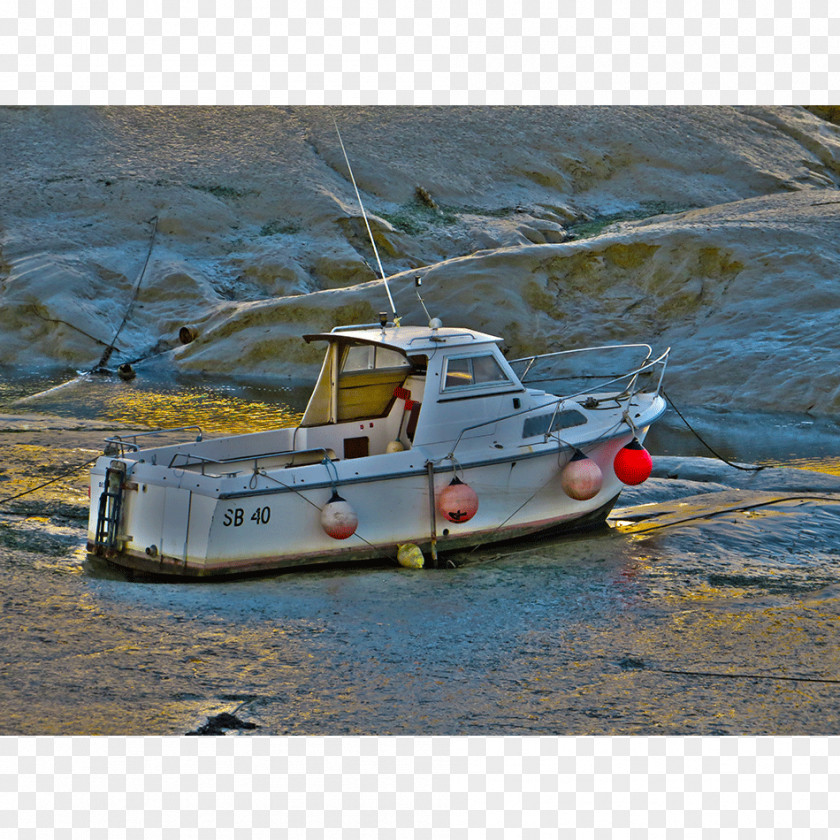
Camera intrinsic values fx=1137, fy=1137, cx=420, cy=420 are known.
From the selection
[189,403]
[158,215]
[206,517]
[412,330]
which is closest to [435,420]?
[412,330]

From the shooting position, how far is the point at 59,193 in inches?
1144

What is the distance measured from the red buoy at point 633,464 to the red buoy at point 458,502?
1894 millimetres

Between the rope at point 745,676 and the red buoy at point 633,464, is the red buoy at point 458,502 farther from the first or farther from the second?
the rope at point 745,676

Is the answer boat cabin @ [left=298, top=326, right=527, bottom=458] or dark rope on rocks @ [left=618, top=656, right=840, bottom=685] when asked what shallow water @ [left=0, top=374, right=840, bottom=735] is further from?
boat cabin @ [left=298, top=326, right=527, bottom=458]

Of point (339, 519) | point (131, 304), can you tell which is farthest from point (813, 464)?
point (131, 304)

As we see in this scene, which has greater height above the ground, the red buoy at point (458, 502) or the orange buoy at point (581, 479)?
the orange buoy at point (581, 479)

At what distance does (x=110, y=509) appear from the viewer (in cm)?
1039

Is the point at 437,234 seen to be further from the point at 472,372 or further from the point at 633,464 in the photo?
the point at 633,464

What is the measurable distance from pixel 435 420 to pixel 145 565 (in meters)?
3.11

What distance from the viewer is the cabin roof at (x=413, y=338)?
11492mm

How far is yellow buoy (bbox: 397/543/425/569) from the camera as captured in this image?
36.0 ft

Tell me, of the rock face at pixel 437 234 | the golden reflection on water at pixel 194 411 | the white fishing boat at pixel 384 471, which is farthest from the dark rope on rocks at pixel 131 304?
the white fishing boat at pixel 384 471

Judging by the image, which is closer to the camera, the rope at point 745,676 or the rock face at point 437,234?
the rope at point 745,676

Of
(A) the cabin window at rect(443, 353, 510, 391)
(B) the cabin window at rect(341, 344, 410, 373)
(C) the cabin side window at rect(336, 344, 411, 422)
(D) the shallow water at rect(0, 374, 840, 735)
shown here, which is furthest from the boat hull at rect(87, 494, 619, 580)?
(B) the cabin window at rect(341, 344, 410, 373)
